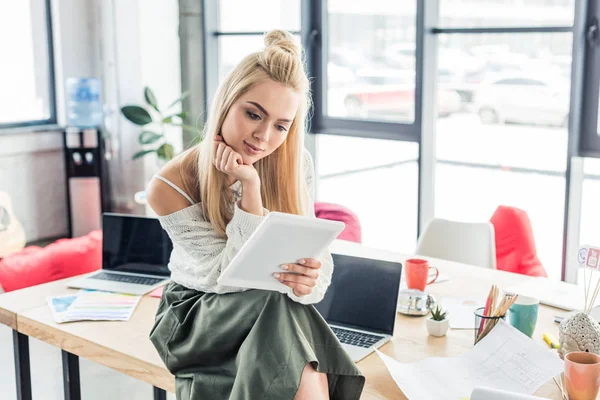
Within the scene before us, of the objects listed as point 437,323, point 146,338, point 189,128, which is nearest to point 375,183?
point 189,128

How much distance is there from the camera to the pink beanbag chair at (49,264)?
134 inches

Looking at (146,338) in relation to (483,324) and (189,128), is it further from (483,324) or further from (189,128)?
(189,128)

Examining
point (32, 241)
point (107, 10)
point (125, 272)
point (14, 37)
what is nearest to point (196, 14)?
point (107, 10)

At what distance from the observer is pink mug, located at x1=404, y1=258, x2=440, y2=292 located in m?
2.21

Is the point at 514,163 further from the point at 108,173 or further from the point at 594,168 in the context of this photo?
the point at 108,173

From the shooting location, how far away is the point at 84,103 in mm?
5328

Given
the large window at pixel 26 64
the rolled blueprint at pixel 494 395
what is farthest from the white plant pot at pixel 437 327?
the large window at pixel 26 64

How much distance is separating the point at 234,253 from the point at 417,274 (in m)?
0.72

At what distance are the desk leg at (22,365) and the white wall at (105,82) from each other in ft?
10.3

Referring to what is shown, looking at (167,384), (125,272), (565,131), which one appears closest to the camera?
(167,384)

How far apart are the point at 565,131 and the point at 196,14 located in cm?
296

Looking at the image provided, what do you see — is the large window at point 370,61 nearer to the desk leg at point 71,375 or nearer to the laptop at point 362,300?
the laptop at point 362,300

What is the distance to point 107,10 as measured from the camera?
5301 mm

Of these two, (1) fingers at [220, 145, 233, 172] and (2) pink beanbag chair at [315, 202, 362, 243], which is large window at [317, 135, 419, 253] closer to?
(2) pink beanbag chair at [315, 202, 362, 243]
